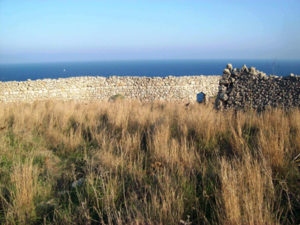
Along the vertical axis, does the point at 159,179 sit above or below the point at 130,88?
below

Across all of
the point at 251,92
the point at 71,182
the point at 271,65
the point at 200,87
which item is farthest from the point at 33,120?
the point at 200,87

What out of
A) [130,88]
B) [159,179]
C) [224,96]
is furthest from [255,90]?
[130,88]

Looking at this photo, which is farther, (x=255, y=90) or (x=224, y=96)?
(x=224, y=96)

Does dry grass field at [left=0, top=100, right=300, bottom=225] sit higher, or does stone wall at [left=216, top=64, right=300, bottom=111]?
stone wall at [left=216, top=64, right=300, bottom=111]

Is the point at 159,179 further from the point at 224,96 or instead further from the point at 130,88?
the point at 130,88

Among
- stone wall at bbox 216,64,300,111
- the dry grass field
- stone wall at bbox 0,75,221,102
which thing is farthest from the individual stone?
stone wall at bbox 0,75,221,102

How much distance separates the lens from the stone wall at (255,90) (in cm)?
655

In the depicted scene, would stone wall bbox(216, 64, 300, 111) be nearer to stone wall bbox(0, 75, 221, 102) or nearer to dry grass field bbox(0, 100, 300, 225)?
dry grass field bbox(0, 100, 300, 225)

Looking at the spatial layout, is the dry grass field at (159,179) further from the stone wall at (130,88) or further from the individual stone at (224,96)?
the stone wall at (130,88)

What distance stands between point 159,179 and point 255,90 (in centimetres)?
579

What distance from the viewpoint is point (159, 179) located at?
2.46m

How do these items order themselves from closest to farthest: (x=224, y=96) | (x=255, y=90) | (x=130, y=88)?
(x=255, y=90) < (x=224, y=96) < (x=130, y=88)

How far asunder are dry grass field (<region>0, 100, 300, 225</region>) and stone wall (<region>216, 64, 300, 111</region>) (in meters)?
2.16

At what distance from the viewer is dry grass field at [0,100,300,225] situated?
81.7 inches
